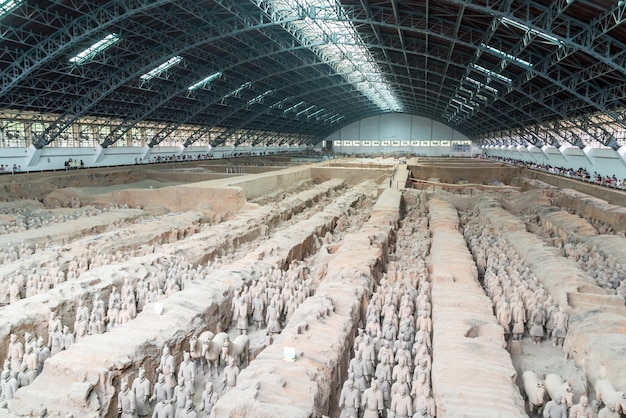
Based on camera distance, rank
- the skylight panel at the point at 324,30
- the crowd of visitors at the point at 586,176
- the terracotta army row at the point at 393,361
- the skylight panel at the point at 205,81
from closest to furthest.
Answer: the terracotta army row at the point at 393,361 → the skylight panel at the point at 324,30 → the crowd of visitors at the point at 586,176 → the skylight panel at the point at 205,81

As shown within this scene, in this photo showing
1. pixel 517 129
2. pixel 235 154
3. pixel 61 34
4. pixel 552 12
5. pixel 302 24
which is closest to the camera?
pixel 552 12

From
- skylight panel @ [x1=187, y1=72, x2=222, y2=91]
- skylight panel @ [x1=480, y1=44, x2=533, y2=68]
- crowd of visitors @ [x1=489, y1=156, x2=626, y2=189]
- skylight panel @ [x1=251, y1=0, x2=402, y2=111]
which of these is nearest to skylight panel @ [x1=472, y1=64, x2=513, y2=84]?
skylight panel @ [x1=480, y1=44, x2=533, y2=68]

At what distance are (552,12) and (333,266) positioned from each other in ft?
29.3

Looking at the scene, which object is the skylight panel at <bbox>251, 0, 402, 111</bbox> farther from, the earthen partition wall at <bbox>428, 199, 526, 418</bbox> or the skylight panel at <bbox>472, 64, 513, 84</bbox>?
the earthen partition wall at <bbox>428, 199, 526, 418</bbox>

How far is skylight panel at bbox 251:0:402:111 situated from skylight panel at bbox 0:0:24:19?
769 centimetres

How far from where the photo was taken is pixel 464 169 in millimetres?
31594

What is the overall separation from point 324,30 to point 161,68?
348 inches

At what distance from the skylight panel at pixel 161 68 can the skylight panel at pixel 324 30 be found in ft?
21.6

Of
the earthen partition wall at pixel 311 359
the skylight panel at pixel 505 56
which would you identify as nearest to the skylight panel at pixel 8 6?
the earthen partition wall at pixel 311 359

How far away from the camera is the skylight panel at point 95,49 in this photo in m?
19.5

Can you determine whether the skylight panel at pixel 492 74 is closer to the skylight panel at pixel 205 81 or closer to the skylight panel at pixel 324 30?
the skylight panel at pixel 324 30

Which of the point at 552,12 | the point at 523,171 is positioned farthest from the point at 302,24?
the point at 523,171

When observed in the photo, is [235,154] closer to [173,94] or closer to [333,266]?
[173,94]

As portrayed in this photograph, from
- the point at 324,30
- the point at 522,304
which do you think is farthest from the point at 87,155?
the point at 522,304
